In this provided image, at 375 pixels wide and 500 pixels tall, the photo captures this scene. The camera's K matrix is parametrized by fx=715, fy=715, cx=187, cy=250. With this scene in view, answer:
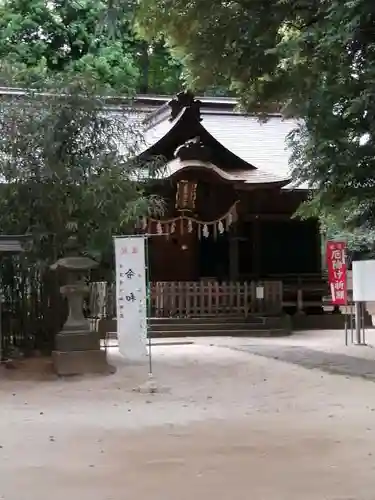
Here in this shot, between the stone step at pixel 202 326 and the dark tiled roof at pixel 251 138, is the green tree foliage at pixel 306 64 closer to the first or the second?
the stone step at pixel 202 326

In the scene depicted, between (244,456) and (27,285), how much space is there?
6915 millimetres

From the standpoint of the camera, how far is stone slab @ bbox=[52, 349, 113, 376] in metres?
10.0

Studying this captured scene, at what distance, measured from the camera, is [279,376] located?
10047 millimetres

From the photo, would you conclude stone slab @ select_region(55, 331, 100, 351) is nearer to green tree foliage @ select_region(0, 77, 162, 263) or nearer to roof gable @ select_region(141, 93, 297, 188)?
green tree foliage @ select_region(0, 77, 162, 263)

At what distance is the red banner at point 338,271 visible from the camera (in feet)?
47.1

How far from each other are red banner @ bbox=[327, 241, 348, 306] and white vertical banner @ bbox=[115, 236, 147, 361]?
18.7 feet

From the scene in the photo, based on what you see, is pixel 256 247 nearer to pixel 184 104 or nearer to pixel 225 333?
pixel 225 333

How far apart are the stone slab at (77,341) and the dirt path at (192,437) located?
0.59m

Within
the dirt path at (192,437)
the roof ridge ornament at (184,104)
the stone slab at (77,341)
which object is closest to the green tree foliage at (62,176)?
the stone slab at (77,341)

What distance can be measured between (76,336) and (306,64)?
Answer: 498 cm

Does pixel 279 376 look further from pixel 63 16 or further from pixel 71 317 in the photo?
pixel 63 16

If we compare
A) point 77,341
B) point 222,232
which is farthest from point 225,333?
point 77,341

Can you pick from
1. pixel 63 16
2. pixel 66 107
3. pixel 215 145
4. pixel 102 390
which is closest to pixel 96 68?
pixel 63 16

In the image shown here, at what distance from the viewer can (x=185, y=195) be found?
17.3 metres
